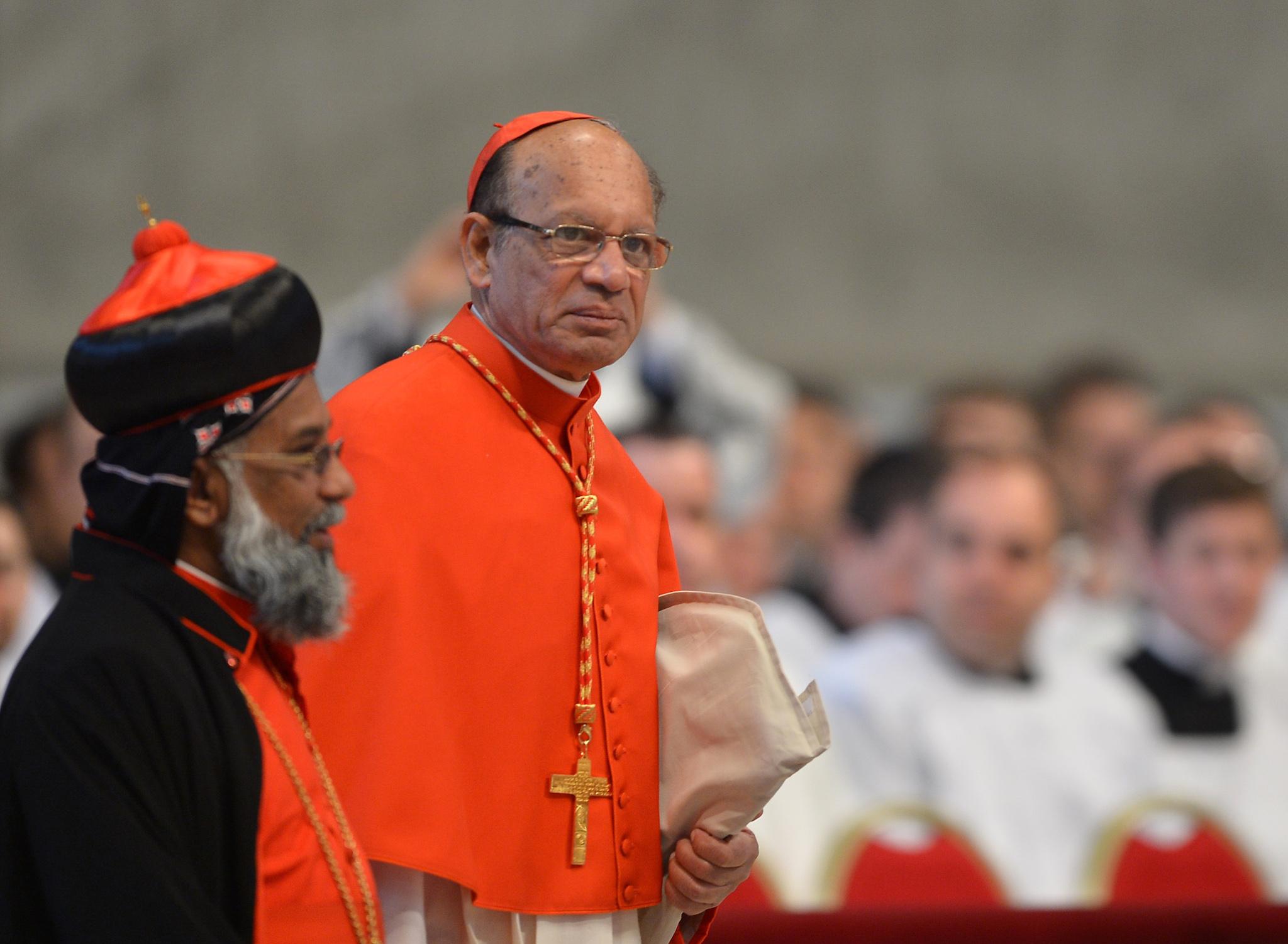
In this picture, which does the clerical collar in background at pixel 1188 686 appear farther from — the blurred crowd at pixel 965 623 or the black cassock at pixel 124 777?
the black cassock at pixel 124 777

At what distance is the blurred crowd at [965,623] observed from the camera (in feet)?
16.8

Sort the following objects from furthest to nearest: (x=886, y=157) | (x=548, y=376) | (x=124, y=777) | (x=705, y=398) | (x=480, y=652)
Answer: (x=886, y=157)
(x=705, y=398)
(x=548, y=376)
(x=480, y=652)
(x=124, y=777)

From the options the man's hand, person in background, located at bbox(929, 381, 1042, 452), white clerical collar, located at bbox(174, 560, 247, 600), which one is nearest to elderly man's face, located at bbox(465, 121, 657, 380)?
white clerical collar, located at bbox(174, 560, 247, 600)

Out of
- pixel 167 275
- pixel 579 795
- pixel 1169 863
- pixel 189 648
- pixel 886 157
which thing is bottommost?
pixel 1169 863

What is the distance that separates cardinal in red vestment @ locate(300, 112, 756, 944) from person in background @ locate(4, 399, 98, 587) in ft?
12.4

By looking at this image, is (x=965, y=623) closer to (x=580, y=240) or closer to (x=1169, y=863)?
(x=1169, y=863)

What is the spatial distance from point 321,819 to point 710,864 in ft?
1.95

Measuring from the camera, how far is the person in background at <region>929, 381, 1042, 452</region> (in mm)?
8109

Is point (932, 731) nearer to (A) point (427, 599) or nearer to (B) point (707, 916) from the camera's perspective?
(B) point (707, 916)

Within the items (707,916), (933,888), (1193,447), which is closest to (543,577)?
(707,916)

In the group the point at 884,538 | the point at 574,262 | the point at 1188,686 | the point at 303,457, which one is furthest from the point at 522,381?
the point at 1188,686

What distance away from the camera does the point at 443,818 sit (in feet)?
7.22

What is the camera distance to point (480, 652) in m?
2.29

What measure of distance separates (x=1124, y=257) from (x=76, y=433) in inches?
272
